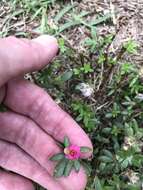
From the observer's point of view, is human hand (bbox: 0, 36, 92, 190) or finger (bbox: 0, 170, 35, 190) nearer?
human hand (bbox: 0, 36, 92, 190)

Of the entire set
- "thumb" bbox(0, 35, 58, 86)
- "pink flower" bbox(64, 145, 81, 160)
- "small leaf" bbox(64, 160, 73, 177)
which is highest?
"thumb" bbox(0, 35, 58, 86)

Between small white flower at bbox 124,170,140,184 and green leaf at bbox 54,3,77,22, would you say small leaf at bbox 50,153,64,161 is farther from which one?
green leaf at bbox 54,3,77,22

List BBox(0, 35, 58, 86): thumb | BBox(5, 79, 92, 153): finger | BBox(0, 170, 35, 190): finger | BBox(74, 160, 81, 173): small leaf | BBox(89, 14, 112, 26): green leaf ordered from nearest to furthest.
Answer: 1. BBox(0, 35, 58, 86): thumb
2. BBox(74, 160, 81, 173): small leaf
3. BBox(5, 79, 92, 153): finger
4. BBox(0, 170, 35, 190): finger
5. BBox(89, 14, 112, 26): green leaf

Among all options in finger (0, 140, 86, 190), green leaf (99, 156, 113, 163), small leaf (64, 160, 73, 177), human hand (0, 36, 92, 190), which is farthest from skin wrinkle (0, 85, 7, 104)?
green leaf (99, 156, 113, 163)

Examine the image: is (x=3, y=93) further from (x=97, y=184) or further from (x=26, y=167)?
(x=97, y=184)

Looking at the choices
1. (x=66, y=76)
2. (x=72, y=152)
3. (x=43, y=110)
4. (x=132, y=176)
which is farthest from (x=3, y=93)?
(x=132, y=176)

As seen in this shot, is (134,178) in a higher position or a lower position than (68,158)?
lower
